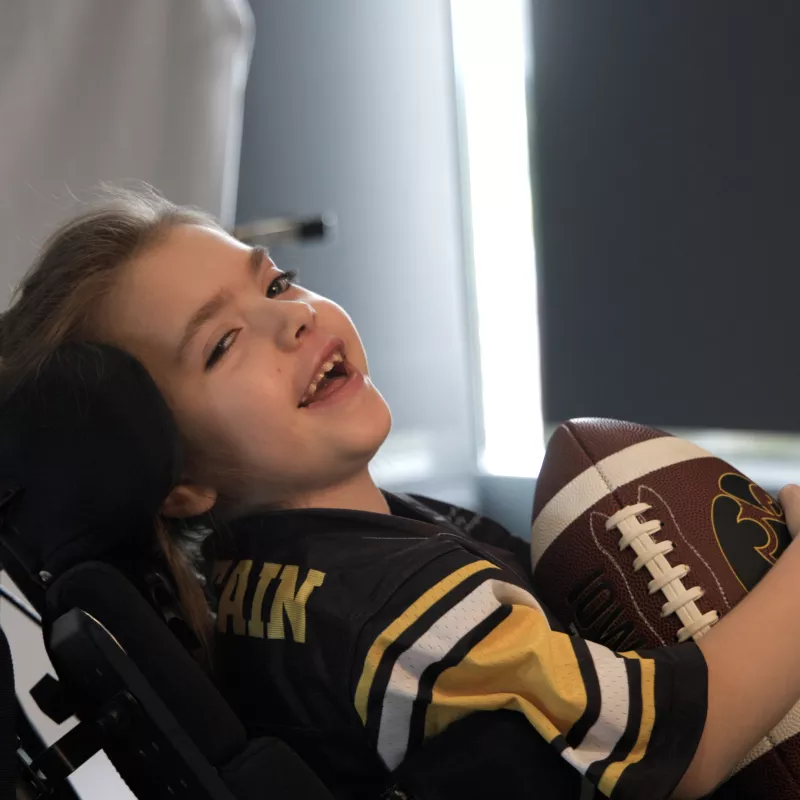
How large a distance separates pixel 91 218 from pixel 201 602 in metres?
0.45

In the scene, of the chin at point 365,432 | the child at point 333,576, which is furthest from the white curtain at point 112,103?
the chin at point 365,432

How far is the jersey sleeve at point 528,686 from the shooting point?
704 millimetres

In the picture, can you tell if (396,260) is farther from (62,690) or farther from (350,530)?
(62,690)

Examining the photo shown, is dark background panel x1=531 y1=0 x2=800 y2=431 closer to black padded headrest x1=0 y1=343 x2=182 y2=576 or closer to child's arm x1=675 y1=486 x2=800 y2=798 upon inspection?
child's arm x1=675 y1=486 x2=800 y2=798

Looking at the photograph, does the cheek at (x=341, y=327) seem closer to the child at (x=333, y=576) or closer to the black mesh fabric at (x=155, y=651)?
the child at (x=333, y=576)

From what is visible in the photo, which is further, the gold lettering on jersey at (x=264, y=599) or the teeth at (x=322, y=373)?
the teeth at (x=322, y=373)

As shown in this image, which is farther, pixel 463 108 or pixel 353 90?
pixel 463 108

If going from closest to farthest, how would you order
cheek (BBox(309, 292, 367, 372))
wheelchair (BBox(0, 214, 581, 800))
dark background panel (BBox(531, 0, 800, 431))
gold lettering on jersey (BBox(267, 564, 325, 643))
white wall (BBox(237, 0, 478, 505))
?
wheelchair (BBox(0, 214, 581, 800)) < gold lettering on jersey (BBox(267, 564, 325, 643)) < cheek (BBox(309, 292, 367, 372)) < dark background panel (BBox(531, 0, 800, 431)) < white wall (BBox(237, 0, 478, 505))

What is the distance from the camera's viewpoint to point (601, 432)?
0.99 meters

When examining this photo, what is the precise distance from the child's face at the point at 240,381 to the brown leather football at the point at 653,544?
0.70 feet

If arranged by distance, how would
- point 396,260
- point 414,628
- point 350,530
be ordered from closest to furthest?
point 414,628 → point 350,530 → point 396,260

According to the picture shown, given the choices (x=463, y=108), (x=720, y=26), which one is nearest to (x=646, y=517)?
(x=720, y=26)

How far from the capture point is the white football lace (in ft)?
2.69

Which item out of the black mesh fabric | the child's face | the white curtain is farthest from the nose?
the white curtain
